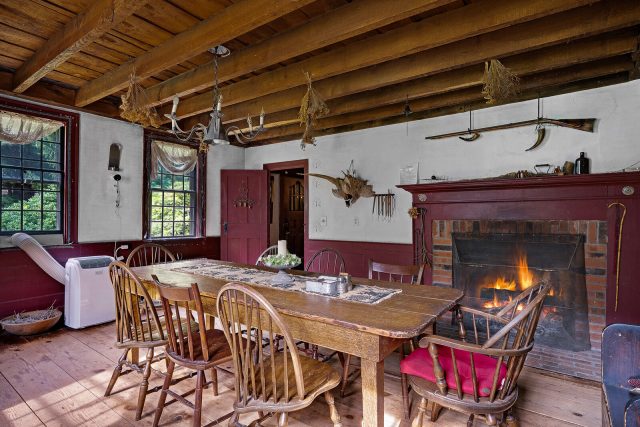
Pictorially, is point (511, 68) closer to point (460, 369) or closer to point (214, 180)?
point (460, 369)

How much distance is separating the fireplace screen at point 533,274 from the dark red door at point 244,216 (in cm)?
312

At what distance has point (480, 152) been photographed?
3.83 meters

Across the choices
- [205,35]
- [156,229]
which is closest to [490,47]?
[205,35]

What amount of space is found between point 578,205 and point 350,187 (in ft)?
8.14

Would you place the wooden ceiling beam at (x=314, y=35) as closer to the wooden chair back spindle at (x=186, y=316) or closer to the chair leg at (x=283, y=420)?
the wooden chair back spindle at (x=186, y=316)

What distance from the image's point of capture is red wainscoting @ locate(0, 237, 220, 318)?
3.60 m

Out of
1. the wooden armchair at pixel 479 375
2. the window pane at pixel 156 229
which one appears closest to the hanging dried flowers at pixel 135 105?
the window pane at pixel 156 229

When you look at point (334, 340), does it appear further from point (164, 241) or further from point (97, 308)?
point (164, 241)

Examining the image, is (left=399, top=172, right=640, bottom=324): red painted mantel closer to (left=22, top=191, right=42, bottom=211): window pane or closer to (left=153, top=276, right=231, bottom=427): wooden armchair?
(left=153, top=276, right=231, bottom=427): wooden armchair

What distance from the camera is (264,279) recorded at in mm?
2668

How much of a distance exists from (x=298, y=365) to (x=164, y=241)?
3937 mm

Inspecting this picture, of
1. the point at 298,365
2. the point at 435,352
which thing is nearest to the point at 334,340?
the point at 298,365

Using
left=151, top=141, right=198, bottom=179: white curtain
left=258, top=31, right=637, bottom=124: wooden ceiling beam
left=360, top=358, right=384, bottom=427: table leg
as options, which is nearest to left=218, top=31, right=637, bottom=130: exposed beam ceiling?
left=258, top=31, right=637, bottom=124: wooden ceiling beam

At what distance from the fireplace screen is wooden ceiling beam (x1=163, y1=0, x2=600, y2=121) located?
75.6 inches
